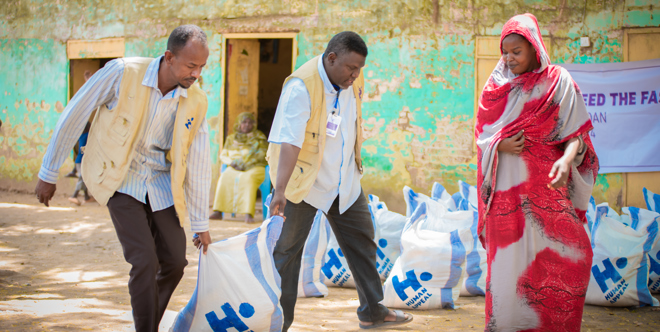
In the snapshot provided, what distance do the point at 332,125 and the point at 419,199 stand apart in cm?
162

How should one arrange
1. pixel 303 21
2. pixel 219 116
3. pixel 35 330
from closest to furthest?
pixel 35 330, pixel 303 21, pixel 219 116

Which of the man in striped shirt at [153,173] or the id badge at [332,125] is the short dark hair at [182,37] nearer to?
the man in striped shirt at [153,173]

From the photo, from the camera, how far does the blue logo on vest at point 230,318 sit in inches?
121

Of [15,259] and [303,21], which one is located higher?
[303,21]

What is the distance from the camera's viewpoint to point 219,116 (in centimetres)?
939

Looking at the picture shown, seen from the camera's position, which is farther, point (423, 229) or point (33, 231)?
point (33, 231)

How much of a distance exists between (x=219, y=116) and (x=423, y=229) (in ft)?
19.0

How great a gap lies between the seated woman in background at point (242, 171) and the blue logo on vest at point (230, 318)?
16.5 feet

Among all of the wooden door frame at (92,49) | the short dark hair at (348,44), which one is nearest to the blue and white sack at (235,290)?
the short dark hair at (348,44)

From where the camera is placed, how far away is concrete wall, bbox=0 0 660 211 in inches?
302

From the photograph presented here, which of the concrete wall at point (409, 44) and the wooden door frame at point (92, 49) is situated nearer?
the concrete wall at point (409, 44)

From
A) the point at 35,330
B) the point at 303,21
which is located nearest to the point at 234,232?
the point at 303,21

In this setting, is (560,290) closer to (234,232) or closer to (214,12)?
(234,232)

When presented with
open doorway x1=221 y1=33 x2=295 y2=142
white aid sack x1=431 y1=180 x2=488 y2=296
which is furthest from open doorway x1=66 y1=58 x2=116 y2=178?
white aid sack x1=431 y1=180 x2=488 y2=296
